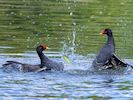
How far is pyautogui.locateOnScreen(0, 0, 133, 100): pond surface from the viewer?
19.1 metres

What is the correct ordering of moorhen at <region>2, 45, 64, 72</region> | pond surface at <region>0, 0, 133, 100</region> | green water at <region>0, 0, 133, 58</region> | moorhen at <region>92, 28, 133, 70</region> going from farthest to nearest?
green water at <region>0, 0, 133, 58</region> → moorhen at <region>92, 28, 133, 70</region> → moorhen at <region>2, 45, 64, 72</region> → pond surface at <region>0, 0, 133, 100</region>

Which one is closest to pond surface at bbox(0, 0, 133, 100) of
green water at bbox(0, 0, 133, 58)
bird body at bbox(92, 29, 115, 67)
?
green water at bbox(0, 0, 133, 58)

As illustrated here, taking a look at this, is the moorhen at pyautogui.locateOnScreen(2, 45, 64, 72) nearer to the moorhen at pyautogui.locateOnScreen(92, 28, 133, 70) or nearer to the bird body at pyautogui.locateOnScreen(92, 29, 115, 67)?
the moorhen at pyautogui.locateOnScreen(92, 28, 133, 70)

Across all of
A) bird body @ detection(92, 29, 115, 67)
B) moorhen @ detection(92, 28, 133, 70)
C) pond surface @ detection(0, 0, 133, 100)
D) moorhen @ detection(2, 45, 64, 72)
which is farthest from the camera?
bird body @ detection(92, 29, 115, 67)

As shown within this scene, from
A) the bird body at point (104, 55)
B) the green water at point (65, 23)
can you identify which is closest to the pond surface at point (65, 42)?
the green water at point (65, 23)

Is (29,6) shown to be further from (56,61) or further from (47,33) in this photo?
(56,61)

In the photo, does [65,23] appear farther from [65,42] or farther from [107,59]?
[107,59]

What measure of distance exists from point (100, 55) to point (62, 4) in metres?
19.4

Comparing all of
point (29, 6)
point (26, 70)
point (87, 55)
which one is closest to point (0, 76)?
point (26, 70)

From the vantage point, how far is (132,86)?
19859 mm

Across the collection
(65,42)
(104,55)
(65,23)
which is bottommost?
(65,42)

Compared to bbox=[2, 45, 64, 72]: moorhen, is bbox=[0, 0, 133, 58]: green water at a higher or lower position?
lower

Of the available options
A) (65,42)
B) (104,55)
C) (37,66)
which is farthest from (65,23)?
(37,66)

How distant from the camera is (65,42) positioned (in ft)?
95.9
